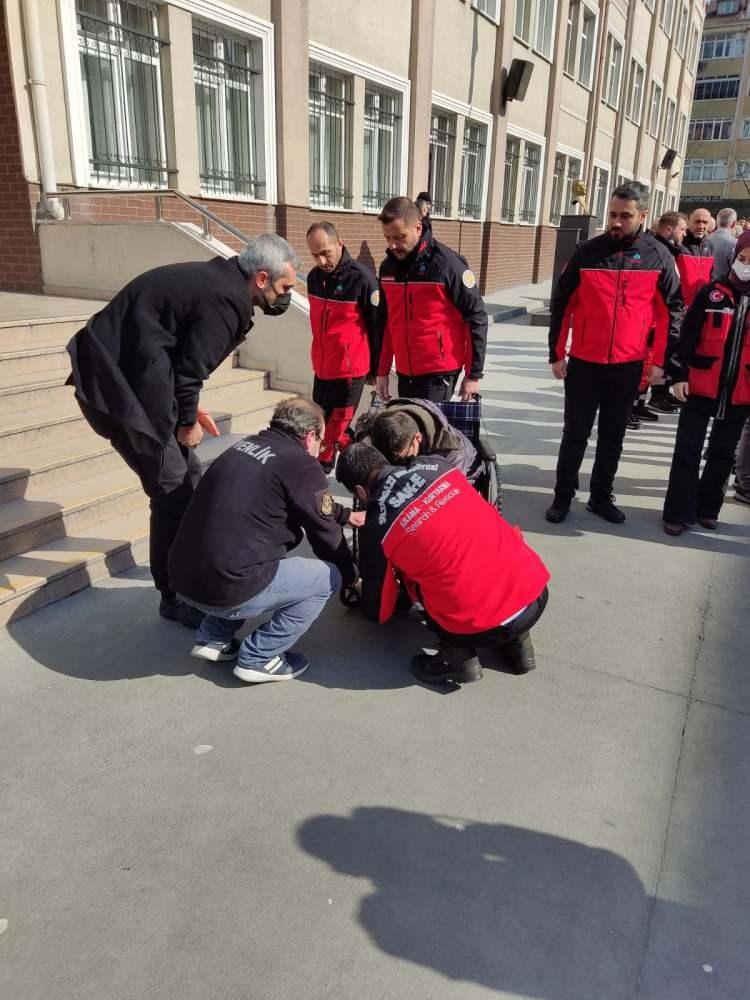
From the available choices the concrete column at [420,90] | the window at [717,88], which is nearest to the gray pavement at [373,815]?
the concrete column at [420,90]

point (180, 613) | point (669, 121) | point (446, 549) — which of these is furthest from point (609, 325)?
point (669, 121)

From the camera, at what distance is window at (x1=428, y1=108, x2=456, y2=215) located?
14141 mm

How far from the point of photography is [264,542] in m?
2.82

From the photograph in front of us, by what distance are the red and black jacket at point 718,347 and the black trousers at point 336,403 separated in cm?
212

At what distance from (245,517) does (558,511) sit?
257cm

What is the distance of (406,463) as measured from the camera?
2.81m

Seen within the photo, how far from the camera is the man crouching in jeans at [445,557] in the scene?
8.77ft

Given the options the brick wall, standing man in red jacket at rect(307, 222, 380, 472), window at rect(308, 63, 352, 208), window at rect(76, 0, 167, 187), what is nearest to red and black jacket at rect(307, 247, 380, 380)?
standing man in red jacket at rect(307, 222, 380, 472)

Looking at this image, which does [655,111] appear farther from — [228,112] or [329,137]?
[228,112]

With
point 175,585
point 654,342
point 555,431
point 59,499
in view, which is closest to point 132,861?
point 175,585

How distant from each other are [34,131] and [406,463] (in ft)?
20.2

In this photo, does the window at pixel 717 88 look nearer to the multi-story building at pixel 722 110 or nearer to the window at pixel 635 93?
the multi-story building at pixel 722 110

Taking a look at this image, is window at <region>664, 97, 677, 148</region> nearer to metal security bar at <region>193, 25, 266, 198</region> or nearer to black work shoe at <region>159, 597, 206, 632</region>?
metal security bar at <region>193, 25, 266, 198</region>

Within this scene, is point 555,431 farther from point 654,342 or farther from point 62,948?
point 62,948
